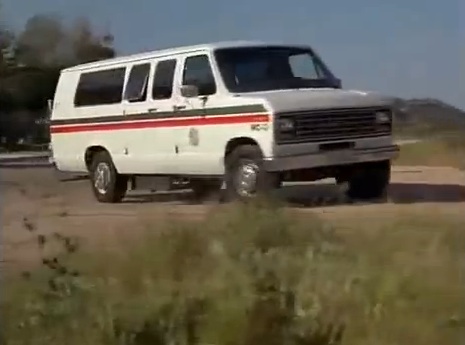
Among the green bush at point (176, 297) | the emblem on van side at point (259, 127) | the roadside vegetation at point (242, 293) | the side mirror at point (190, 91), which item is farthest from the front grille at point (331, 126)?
the green bush at point (176, 297)

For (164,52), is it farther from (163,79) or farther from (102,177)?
(102,177)

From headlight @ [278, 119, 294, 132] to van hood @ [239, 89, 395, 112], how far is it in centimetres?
12

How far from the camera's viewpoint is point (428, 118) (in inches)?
420

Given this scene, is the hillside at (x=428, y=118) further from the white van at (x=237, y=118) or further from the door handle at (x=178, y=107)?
the door handle at (x=178, y=107)

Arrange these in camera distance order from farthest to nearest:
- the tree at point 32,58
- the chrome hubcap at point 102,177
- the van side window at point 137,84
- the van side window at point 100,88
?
1. the chrome hubcap at point 102,177
2. the van side window at point 100,88
3. the van side window at point 137,84
4. the tree at point 32,58

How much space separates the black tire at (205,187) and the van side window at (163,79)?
104 centimetres

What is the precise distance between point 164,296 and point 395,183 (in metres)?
8.85

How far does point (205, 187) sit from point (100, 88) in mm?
1875

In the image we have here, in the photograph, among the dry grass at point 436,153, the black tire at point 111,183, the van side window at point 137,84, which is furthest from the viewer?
the black tire at point 111,183

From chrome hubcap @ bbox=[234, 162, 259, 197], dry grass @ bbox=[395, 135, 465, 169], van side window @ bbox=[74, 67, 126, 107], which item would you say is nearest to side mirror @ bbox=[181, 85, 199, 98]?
chrome hubcap @ bbox=[234, 162, 259, 197]

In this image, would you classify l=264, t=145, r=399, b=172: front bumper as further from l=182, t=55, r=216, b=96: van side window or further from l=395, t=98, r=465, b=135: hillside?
l=182, t=55, r=216, b=96: van side window

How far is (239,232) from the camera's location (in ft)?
25.3

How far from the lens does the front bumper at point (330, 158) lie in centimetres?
1153

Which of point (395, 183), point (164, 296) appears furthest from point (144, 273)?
point (395, 183)
